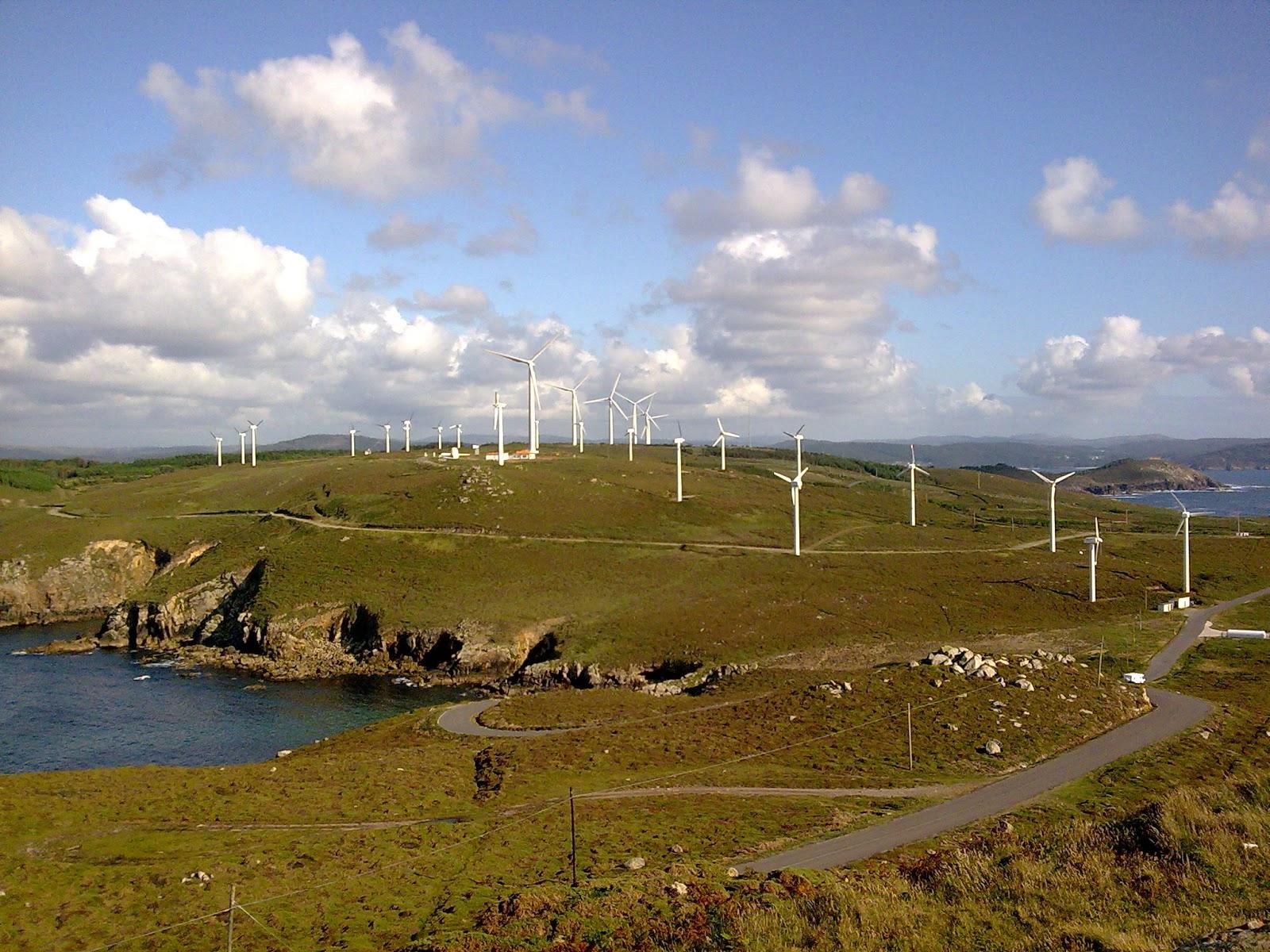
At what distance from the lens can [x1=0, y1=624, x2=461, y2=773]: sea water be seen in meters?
67.4

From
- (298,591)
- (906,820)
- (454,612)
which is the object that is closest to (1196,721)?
(906,820)

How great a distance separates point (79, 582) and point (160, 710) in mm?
66812

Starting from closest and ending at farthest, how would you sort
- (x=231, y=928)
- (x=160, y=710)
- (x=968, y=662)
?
1. (x=231, y=928)
2. (x=968, y=662)
3. (x=160, y=710)

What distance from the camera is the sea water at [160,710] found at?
67375 millimetres

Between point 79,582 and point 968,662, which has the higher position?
point 968,662

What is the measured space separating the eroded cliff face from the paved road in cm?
12738

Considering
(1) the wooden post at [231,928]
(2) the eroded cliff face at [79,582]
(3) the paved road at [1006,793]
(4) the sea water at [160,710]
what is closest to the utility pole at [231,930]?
(1) the wooden post at [231,928]

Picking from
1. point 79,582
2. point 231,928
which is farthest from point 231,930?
point 79,582

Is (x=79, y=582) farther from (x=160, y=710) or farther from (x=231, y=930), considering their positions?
(x=231, y=930)

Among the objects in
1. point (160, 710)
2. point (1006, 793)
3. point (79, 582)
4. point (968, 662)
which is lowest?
point (160, 710)

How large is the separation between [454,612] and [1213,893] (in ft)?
292

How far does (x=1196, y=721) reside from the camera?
5603 centimetres

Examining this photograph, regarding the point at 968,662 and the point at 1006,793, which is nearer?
the point at 1006,793

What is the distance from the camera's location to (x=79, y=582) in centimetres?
13238
